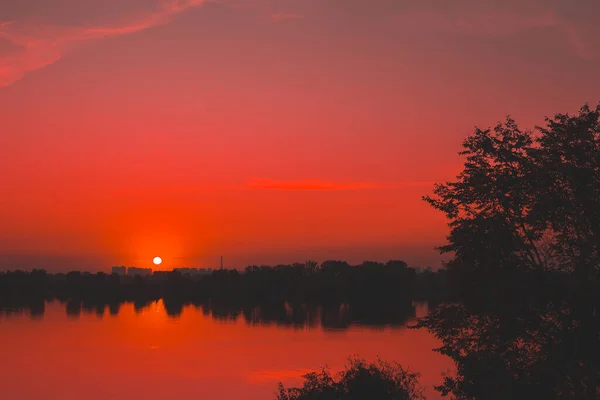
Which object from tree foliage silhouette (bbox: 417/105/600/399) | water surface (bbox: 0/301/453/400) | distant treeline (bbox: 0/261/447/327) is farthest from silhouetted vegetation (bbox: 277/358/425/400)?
distant treeline (bbox: 0/261/447/327)

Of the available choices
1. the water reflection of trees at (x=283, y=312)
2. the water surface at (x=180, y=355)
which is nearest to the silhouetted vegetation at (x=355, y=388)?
the water surface at (x=180, y=355)

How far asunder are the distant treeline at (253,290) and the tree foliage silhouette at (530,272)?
296 feet

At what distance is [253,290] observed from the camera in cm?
14288

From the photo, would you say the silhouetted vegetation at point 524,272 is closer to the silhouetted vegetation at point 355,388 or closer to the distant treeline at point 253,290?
the silhouetted vegetation at point 355,388

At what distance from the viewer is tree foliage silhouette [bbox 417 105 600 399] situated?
19844 mm

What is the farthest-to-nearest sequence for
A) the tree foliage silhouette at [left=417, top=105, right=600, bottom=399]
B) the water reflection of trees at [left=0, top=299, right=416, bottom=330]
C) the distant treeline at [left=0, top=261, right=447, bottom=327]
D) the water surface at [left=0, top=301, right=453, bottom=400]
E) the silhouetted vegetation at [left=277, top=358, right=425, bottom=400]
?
the distant treeline at [left=0, top=261, right=447, bottom=327] < the water reflection of trees at [left=0, top=299, right=416, bottom=330] < the water surface at [left=0, top=301, right=453, bottom=400] < the silhouetted vegetation at [left=277, top=358, right=425, bottom=400] < the tree foliage silhouette at [left=417, top=105, right=600, bottom=399]

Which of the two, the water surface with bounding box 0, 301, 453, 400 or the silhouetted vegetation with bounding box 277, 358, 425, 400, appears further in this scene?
the water surface with bounding box 0, 301, 453, 400

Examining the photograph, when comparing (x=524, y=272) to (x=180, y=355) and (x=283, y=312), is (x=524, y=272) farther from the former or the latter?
(x=283, y=312)

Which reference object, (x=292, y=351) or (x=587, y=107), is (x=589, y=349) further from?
(x=292, y=351)

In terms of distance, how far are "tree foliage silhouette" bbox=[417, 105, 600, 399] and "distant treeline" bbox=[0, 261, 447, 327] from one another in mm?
90268

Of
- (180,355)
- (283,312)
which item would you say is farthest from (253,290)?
(180,355)

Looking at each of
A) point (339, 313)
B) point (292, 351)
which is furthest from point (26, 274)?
point (292, 351)

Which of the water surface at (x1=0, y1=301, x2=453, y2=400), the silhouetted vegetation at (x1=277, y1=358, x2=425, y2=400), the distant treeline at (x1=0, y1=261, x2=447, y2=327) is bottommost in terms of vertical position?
the water surface at (x1=0, y1=301, x2=453, y2=400)

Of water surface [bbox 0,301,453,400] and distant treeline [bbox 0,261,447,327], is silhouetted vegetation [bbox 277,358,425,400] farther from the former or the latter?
distant treeline [bbox 0,261,447,327]
